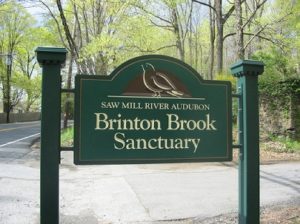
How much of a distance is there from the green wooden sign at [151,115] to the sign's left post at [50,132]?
0.73 feet

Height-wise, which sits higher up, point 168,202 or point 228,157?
point 228,157

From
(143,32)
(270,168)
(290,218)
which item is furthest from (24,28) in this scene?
(290,218)

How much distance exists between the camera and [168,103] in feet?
14.5

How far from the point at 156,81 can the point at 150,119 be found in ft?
1.25

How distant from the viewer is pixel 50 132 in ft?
13.1

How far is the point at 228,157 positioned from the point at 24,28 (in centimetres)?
5270

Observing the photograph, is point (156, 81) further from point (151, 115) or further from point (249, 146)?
point (249, 146)

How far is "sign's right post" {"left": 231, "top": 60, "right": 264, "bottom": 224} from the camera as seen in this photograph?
454 cm

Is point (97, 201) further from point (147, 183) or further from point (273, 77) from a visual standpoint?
point (273, 77)

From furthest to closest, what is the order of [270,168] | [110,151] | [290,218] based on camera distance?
[270,168] → [290,218] → [110,151]

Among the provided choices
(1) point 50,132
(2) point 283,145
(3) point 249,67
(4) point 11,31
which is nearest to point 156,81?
(3) point 249,67

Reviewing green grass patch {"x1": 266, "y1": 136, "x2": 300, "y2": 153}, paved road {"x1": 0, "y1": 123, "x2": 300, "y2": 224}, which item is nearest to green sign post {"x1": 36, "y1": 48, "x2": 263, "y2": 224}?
paved road {"x1": 0, "y1": 123, "x2": 300, "y2": 224}

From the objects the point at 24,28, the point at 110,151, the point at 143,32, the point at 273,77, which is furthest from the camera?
the point at 24,28

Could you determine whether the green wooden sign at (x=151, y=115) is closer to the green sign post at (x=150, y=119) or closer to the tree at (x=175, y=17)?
the green sign post at (x=150, y=119)
